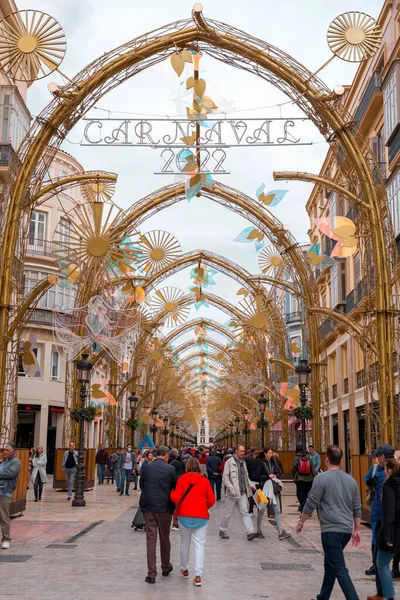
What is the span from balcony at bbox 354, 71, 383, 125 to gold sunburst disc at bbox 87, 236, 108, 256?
45.2 feet

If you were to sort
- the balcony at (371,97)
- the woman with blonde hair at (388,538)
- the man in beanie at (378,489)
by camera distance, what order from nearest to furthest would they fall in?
the woman with blonde hair at (388,538) < the man in beanie at (378,489) < the balcony at (371,97)

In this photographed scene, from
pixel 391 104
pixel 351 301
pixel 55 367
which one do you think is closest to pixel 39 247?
pixel 55 367

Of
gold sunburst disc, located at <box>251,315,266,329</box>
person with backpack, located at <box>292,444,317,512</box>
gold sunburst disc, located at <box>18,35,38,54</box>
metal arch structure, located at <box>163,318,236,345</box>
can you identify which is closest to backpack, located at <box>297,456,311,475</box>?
person with backpack, located at <box>292,444,317,512</box>

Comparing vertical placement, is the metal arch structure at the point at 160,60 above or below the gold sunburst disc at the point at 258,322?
above

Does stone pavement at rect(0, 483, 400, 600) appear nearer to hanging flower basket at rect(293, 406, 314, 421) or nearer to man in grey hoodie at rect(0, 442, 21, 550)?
man in grey hoodie at rect(0, 442, 21, 550)

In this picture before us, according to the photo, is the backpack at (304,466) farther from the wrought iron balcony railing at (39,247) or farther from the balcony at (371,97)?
the wrought iron balcony railing at (39,247)

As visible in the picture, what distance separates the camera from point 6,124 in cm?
2973

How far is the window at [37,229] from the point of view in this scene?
158 feet

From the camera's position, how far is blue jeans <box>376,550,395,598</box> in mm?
8683

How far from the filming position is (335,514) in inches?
331

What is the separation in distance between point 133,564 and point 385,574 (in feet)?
16.0

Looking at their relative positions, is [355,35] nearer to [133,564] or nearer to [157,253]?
[133,564]

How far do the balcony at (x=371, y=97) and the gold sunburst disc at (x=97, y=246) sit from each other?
13786 mm

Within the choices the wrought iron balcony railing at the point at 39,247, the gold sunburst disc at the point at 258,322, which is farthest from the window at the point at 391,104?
the wrought iron balcony railing at the point at 39,247
